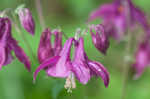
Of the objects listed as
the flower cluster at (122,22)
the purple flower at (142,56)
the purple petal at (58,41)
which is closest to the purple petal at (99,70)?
the purple petal at (58,41)

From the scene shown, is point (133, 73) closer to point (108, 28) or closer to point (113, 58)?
point (113, 58)

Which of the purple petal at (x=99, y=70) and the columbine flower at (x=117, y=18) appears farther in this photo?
the columbine flower at (x=117, y=18)

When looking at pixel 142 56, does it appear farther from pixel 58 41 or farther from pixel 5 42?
pixel 5 42

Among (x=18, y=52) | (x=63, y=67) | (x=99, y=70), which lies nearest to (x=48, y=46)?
(x=18, y=52)

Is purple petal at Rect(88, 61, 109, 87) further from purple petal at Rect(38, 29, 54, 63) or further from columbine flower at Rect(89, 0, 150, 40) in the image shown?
columbine flower at Rect(89, 0, 150, 40)

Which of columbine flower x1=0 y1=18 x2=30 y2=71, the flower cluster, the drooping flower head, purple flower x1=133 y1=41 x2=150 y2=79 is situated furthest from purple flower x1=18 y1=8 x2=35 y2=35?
purple flower x1=133 y1=41 x2=150 y2=79

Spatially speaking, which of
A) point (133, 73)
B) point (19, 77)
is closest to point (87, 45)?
point (133, 73)

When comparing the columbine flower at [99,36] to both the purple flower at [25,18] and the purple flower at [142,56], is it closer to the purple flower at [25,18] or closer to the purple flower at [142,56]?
the purple flower at [25,18]

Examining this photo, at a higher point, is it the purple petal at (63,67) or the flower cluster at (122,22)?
the flower cluster at (122,22)
